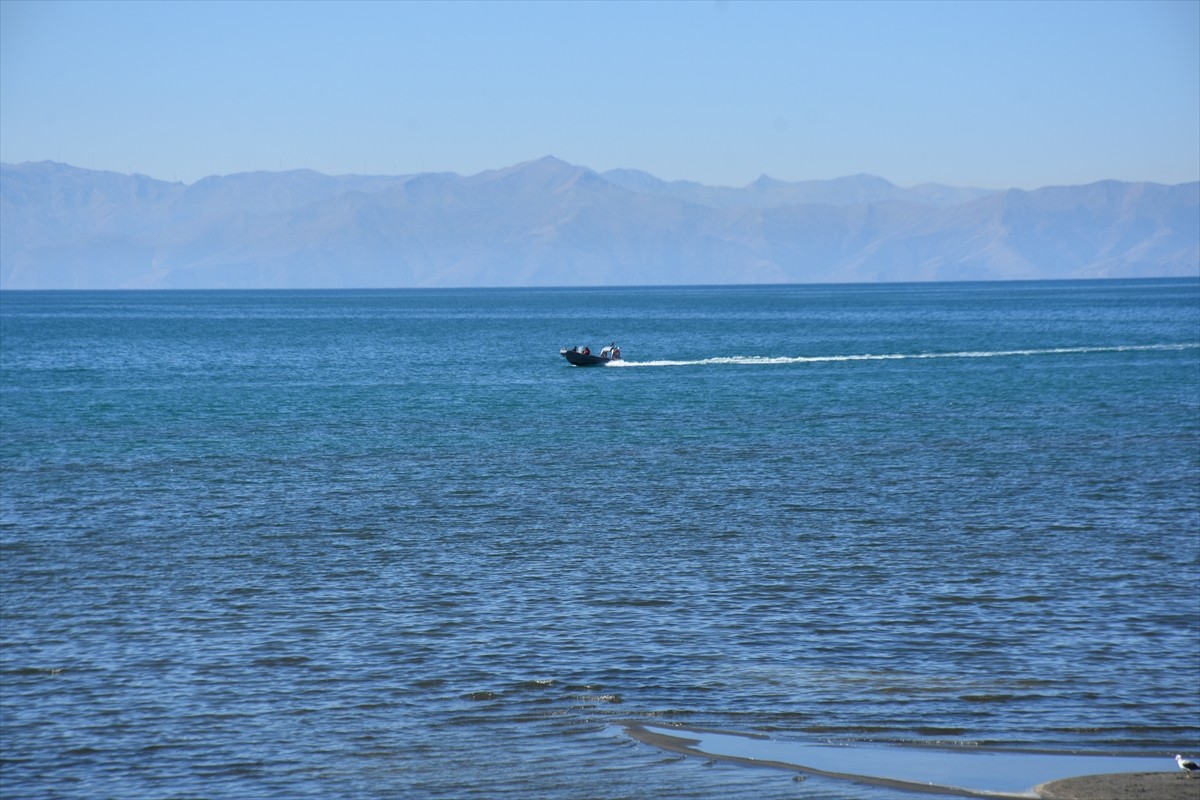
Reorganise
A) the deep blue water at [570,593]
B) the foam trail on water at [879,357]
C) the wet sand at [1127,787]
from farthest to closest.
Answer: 1. the foam trail on water at [879,357]
2. the deep blue water at [570,593]
3. the wet sand at [1127,787]

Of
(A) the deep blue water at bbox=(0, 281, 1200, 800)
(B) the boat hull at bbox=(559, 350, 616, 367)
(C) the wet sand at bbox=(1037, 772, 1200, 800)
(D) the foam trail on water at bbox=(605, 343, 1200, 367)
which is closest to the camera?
(C) the wet sand at bbox=(1037, 772, 1200, 800)

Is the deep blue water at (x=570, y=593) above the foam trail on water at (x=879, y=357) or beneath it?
beneath

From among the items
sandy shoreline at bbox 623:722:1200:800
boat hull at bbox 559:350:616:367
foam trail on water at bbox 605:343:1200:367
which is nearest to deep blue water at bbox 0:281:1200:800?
sandy shoreline at bbox 623:722:1200:800

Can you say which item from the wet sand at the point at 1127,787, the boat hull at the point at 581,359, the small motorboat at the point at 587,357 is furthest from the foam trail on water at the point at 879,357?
the wet sand at the point at 1127,787

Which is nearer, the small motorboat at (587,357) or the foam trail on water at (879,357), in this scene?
the small motorboat at (587,357)

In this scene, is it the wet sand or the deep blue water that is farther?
the deep blue water

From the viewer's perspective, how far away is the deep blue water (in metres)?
17.8

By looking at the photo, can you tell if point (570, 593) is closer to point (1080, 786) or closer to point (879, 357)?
point (1080, 786)

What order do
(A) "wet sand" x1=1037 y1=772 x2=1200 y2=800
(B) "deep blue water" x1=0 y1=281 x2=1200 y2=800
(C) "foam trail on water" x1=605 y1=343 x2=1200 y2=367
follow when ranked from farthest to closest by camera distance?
(C) "foam trail on water" x1=605 y1=343 x2=1200 y2=367
(B) "deep blue water" x1=0 y1=281 x2=1200 y2=800
(A) "wet sand" x1=1037 y1=772 x2=1200 y2=800

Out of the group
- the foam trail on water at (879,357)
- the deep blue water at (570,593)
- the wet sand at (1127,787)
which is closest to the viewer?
the wet sand at (1127,787)

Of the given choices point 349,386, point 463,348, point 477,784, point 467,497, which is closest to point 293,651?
point 477,784

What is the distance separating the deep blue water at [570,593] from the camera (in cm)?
1783

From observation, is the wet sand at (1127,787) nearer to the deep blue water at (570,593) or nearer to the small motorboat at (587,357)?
the deep blue water at (570,593)

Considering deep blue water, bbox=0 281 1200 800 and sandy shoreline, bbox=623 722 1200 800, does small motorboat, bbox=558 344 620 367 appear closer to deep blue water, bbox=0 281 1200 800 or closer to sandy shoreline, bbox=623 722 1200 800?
deep blue water, bbox=0 281 1200 800
